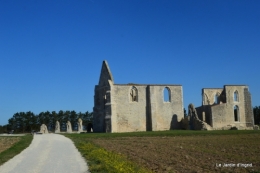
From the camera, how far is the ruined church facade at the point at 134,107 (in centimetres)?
4059

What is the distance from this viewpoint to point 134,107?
41.8 meters

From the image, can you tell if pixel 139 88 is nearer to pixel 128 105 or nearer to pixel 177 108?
pixel 128 105

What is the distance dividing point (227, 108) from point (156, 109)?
972 centimetres

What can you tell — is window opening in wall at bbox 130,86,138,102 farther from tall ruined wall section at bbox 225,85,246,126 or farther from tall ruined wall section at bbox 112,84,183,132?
tall ruined wall section at bbox 225,85,246,126

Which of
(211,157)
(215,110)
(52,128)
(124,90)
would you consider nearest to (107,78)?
(124,90)

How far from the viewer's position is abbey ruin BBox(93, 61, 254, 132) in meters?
40.8

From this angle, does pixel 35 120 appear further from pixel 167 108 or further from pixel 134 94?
pixel 167 108

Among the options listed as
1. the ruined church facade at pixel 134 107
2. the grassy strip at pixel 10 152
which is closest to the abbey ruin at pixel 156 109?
Result: the ruined church facade at pixel 134 107

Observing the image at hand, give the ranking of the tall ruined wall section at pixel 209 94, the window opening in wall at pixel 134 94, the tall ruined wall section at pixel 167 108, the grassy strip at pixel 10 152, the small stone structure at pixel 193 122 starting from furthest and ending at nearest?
the tall ruined wall section at pixel 209 94 → the window opening in wall at pixel 134 94 → the tall ruined wall section at pixel 167 108 → the small stone structure at pixel 193 122 → the grassy strip at pixel 10 152

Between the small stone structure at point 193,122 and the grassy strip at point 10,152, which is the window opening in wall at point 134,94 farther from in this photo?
the grassy strip at point 10,152

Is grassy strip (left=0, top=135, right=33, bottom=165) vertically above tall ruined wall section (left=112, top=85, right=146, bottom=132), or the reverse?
tall ruined wall section (left=112, top=85, right=146, bottom=132)

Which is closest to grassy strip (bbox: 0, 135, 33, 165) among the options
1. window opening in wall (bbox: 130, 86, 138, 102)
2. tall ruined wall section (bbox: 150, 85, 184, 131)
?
window opening in wall (bbox: 130, 86, 138, 102)

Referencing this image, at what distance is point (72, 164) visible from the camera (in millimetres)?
11273

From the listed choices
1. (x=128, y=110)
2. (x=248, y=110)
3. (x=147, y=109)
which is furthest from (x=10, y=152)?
(x=248, y=110)
